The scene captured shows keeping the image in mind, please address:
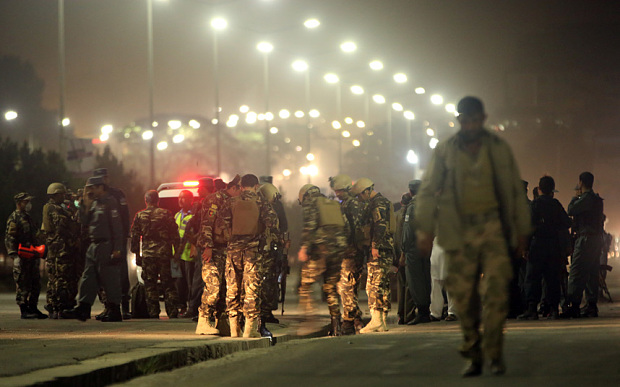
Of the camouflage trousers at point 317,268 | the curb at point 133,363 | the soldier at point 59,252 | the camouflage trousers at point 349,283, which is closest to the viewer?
the curb at point 133,363

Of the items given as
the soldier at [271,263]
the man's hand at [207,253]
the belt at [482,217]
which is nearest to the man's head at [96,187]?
the soldier at [271,263]

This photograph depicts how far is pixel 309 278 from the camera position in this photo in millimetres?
11914

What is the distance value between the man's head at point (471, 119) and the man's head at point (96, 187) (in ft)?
28.7

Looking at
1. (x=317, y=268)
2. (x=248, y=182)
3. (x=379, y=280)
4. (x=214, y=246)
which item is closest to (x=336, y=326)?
(x=379, y=280)

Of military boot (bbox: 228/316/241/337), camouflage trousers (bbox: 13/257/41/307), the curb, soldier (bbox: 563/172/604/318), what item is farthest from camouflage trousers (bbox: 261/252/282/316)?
soldier (bbox: 563/172/604/318)

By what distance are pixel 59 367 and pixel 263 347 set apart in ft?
12.2

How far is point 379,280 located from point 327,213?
169 centimetres

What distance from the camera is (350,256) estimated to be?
43.2ft

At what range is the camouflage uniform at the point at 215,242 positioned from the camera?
12.1m

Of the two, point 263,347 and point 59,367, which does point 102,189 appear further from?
point 59,367

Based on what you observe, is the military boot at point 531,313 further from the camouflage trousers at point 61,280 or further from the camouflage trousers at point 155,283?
the camouflage trousers at point 61,280

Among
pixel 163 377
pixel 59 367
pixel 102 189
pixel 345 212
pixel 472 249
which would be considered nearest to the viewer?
pixel 472 249

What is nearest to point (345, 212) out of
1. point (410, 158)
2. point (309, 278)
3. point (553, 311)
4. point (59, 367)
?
point (309, 278)

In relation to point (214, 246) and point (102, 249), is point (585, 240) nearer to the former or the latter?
point (214, 246)
